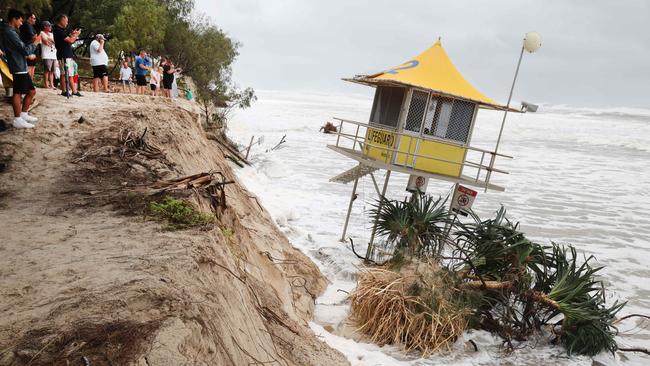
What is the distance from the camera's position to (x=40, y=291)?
386 cm

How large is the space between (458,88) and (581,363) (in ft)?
23.2

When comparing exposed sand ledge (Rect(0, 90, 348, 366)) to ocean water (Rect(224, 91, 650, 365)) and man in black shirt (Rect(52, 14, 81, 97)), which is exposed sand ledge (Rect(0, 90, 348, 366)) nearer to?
ocean water (Rect(224, 91, 650, 365))

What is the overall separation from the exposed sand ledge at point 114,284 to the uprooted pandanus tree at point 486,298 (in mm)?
1756

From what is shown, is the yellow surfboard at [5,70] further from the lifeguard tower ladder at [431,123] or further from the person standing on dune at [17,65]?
the lifeguard tower ladder at [431,123]

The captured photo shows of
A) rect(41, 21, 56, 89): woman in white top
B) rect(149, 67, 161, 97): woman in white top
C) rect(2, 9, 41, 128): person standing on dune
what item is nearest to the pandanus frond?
rect(2, 9, 41, 128): person standing on dune

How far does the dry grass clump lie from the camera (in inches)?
323

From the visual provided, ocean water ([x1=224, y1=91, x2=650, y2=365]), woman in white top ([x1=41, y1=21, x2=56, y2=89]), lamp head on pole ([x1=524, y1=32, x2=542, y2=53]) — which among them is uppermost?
lamp head on pole ([x1=524, y1=32, x2=542, y2=53])

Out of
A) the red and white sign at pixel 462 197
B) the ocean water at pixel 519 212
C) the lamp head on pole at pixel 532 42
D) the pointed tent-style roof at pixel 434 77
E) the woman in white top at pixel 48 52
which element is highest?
the lamp head on pole at pixel 532 42

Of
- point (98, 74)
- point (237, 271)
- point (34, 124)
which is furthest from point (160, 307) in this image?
point (98, 74)

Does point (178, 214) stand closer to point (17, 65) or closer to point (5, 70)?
point (17, 65)

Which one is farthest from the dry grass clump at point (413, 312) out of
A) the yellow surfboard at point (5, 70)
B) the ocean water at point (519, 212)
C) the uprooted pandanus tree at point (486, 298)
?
the yellow surfboard at point (5, 70)

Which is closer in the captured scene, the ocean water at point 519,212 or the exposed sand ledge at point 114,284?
the exposed sand ledge at point 114,284

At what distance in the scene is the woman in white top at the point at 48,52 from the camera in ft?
35.1

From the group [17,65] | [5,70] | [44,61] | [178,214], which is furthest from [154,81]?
[178,214]
